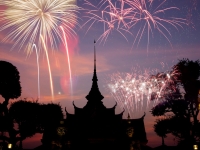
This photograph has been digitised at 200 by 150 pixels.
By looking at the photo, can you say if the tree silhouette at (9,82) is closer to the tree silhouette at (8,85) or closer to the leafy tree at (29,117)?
the tree silhouette at (8,85)

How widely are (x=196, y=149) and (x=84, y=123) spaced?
73.3 feet

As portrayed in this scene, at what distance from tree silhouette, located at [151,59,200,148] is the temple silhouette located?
38.7 ft

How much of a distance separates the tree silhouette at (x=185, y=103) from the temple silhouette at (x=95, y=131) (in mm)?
11809

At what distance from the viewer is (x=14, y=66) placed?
36.8m

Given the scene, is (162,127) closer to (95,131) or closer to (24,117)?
(95,131)

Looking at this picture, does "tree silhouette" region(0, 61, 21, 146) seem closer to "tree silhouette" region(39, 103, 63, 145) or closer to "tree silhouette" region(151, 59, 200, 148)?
"tree silhouette" region(39, 103, 63, 145)

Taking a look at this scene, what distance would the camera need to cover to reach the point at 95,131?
48406 mm

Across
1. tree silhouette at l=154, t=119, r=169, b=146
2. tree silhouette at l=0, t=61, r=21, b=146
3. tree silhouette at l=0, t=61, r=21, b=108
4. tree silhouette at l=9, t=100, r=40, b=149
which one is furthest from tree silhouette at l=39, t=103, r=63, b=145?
tree silhouette at l=154, t=119, r=169, b=146

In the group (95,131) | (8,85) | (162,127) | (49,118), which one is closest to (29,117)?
(49,118)

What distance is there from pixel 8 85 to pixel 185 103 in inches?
855

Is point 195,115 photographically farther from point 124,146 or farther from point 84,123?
point 84,123

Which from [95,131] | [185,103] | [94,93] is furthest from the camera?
[94,93]

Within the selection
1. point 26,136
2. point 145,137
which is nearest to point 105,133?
point 145,137

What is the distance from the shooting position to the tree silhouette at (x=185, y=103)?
34875 millimetres
